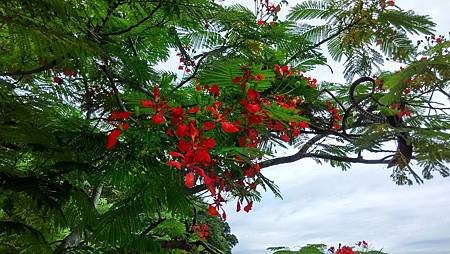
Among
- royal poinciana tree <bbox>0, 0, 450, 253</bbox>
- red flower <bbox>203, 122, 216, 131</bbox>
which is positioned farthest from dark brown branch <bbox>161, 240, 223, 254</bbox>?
red flower <bbox>203, 122, 216, 131</bbox>

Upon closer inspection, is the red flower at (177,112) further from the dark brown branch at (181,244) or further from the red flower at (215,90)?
the dark brown branch at (181,244)

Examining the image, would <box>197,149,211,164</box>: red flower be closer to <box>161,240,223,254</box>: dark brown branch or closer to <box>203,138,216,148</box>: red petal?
<box>203,138,216,148</box>: red petal

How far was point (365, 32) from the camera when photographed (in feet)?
11.7

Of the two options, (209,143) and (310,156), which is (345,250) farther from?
(209,143)

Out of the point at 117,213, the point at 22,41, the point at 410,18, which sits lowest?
the point at 117,213

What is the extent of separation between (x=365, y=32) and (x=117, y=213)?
2415mm

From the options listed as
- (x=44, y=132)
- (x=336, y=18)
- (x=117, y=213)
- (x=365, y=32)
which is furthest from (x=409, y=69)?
(x=44, y=132)

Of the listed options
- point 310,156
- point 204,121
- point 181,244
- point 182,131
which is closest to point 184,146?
point 182,131

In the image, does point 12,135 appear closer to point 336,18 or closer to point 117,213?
point 117,213

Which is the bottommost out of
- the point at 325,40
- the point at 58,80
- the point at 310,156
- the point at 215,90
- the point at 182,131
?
the point at 182,131

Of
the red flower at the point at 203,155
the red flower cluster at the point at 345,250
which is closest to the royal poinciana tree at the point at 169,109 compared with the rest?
the red flower at the point at 203,155

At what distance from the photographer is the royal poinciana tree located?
1843 mm

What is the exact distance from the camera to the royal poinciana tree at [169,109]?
72.6 inches

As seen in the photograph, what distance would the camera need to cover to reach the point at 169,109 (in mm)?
1855
